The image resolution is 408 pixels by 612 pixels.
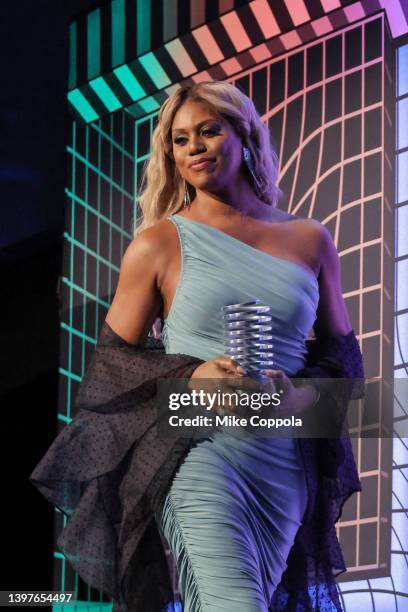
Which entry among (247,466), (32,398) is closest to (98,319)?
(32,398)

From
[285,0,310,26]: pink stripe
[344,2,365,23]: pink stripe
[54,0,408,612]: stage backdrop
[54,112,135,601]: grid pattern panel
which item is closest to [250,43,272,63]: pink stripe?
[54,0,408,612]: stage backdrop

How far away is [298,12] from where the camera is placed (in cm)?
271

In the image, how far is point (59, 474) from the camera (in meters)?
2.06

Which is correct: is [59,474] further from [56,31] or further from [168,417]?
[56,31]

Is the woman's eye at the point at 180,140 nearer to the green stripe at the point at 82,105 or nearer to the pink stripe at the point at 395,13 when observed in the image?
the pink stripe at the point at 395,13

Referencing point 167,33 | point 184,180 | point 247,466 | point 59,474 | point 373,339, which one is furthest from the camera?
point 167,33

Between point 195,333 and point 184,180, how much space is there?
1.29 feet

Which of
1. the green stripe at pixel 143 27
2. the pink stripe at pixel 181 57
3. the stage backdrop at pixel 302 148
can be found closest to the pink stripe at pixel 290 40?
the stage backdrop at pixel 302 148

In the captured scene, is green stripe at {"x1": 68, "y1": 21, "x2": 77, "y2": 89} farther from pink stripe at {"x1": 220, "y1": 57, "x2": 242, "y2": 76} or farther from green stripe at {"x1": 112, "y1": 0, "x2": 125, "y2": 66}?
pink stripe at {"x1": 220, "y1": 57, "x2": 242, "y2": 76}

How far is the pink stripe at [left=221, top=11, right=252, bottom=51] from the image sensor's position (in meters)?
2.79

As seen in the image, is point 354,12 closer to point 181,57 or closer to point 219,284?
point 181,57

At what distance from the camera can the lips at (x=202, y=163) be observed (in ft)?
6.89

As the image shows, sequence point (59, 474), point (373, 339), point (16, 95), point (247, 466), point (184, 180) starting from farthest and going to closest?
point (16, 95)
point (373, 339)
point (184, 180)
point (59, 474)
point (247, 466)

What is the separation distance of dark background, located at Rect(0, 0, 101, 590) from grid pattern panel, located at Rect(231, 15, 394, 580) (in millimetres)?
733
